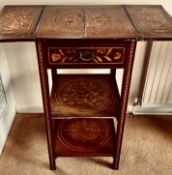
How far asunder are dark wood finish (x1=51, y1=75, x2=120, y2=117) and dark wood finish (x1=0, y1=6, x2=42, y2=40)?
0.43 metres

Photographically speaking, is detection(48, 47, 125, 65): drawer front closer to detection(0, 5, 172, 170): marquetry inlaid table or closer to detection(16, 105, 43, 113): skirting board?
detection(0, 5, 172, 170): marquetry inlaid table

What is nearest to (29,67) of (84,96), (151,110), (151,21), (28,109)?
(28,109)

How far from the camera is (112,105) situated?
1.24m

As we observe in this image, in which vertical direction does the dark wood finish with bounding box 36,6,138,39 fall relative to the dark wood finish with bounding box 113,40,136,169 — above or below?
above

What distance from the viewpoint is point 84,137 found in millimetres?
1490

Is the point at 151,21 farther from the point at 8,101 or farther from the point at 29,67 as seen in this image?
the point at 8,101

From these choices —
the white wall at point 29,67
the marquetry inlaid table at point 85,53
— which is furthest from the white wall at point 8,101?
the marquetry inlaid table at point 85,53

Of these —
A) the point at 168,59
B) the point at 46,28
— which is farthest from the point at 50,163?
the point at 168,59

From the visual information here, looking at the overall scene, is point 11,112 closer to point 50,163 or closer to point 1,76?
point 1,76

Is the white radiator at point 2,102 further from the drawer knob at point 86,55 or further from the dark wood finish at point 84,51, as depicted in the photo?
the drawer knob at point 86,55

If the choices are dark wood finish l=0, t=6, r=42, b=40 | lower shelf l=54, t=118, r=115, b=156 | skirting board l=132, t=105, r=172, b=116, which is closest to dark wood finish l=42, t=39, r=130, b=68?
dark wood finish l=0, t=6, r=42, b=40

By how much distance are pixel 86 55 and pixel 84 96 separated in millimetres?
381

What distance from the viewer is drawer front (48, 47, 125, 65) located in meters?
0.94

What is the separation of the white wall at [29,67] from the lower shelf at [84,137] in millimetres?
306
